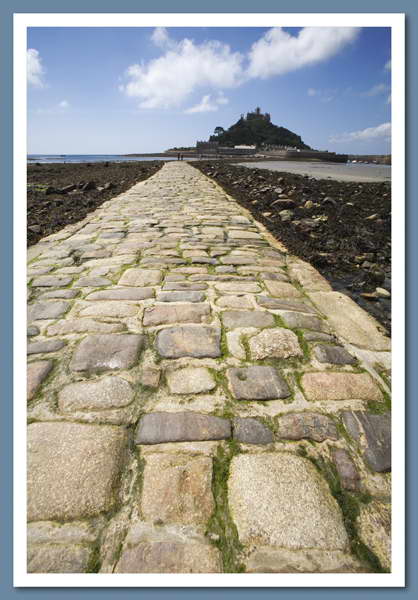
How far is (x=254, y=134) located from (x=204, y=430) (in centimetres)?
10753

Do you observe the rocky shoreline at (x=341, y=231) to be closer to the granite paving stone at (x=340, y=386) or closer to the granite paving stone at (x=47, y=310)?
the granite paving stone at (x=340, y=386)

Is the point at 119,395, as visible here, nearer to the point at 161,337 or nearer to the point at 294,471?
the point at 161,337

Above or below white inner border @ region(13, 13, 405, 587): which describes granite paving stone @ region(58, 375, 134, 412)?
below

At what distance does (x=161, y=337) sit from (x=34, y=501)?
1.05 metres

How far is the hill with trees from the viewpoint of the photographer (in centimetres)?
9406

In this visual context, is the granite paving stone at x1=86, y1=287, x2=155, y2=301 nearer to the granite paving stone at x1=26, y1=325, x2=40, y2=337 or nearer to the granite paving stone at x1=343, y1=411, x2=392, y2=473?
the granite paving stone at x1=26, y1=325, x2=40, y2=337

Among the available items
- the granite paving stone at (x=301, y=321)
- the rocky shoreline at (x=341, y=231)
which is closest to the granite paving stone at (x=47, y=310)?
the granite paving stone at (x=301, y=321)

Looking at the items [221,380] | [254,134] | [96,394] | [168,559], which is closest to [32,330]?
[96,394]

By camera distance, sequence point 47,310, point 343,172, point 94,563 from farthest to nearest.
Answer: point 343,172 → point 47,310 → point 94,563

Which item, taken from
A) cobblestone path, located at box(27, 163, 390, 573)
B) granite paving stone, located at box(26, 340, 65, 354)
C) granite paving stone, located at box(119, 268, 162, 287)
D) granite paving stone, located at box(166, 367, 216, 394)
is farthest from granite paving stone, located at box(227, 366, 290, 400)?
granite paving stone, located at box(119, 268, 162, 287)

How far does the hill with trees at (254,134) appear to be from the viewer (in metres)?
94.1

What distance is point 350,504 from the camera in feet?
3.55

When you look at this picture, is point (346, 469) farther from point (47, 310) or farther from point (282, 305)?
point (47, 310)

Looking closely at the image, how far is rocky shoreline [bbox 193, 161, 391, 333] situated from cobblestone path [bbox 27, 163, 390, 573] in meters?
0.53
